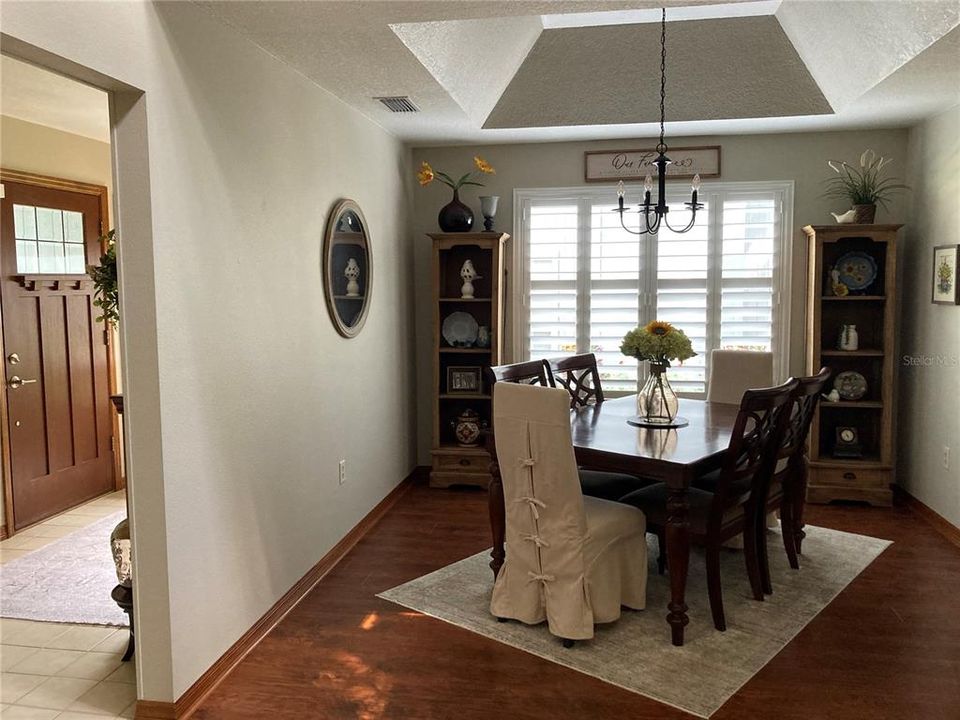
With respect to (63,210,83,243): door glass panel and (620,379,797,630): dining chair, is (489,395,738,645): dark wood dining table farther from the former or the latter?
(63,210,83,243): door glass panel

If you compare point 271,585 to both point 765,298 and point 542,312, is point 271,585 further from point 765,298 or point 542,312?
point 765,298

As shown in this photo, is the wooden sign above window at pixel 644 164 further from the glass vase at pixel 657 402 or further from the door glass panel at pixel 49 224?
the door glass panel at pixel 49 224

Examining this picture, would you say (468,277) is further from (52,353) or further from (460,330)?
(52,353)

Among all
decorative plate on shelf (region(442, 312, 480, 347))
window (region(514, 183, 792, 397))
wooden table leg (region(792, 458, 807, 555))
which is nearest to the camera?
wooden table leg (region(792, 458, 807, 555))

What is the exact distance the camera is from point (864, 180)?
4.77 metres

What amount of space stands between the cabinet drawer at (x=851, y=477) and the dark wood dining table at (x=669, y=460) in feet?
4.64

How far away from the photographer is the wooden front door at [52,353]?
4.39 metres

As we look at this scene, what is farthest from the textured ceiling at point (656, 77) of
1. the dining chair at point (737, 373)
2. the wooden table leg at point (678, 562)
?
the wooden table leg at point (678, 562)

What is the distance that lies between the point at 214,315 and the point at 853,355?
3859mm

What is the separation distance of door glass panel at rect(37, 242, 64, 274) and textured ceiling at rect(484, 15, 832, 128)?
282 cm

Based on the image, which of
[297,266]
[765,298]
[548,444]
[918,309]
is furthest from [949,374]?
[297,266]

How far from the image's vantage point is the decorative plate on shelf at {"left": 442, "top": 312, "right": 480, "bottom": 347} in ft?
17.2

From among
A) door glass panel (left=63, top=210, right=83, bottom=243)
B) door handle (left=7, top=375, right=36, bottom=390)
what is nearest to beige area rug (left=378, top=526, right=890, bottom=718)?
door handle (left=7, top=375, right=36, bottom=390)

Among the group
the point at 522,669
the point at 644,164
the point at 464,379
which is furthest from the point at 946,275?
the point at 522,669
